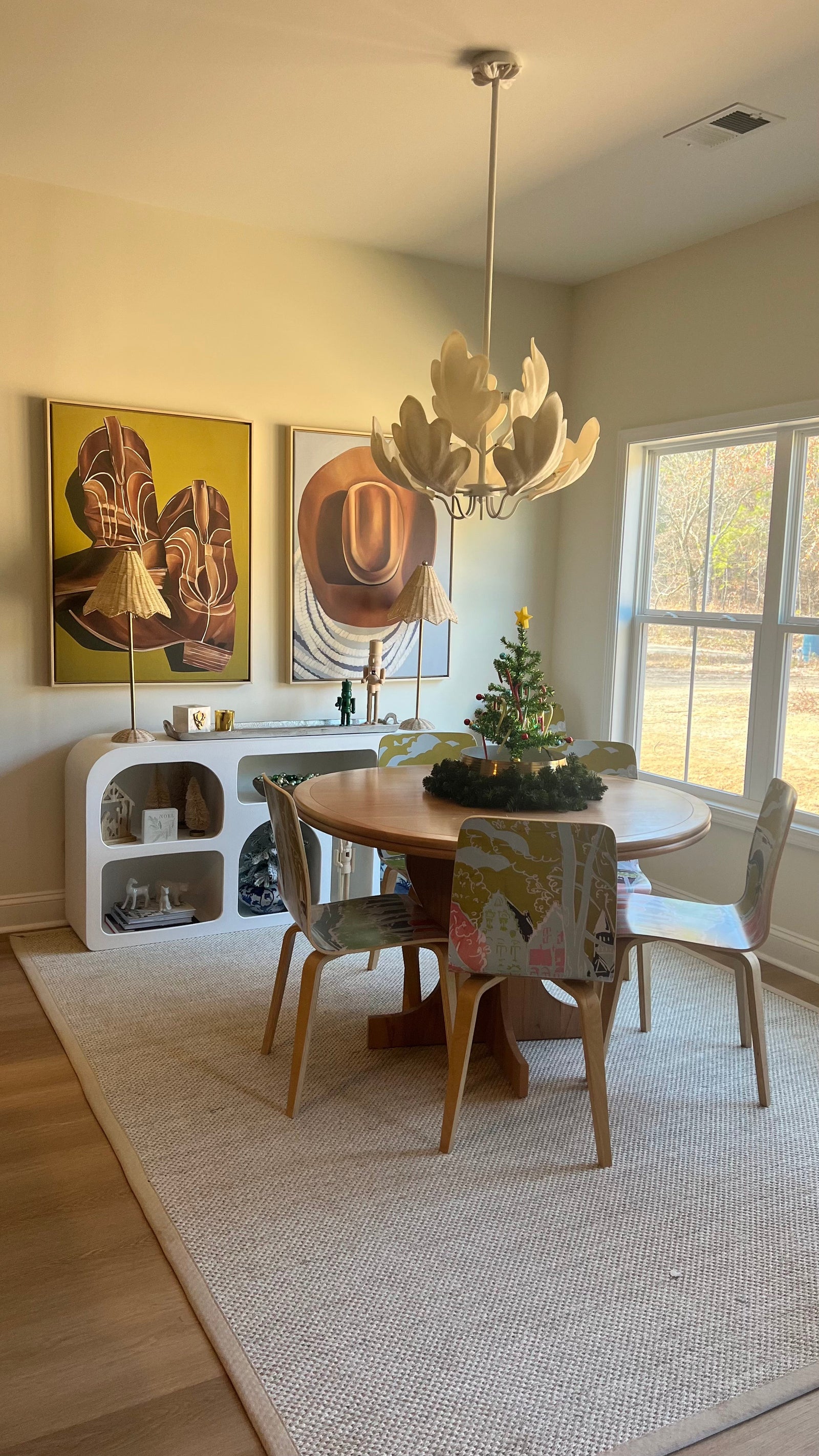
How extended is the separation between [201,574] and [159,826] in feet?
3.31

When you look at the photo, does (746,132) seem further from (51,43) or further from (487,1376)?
(487,1376)

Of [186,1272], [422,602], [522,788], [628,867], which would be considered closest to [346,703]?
[422,602]

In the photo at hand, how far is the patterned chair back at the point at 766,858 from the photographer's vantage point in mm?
2654

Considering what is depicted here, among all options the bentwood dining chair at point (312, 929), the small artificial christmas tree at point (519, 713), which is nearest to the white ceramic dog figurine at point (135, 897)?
the bentwood dining chair at point (312, 929)

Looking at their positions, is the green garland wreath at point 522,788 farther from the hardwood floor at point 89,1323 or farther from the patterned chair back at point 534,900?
the hardwood floor at point 89,1323

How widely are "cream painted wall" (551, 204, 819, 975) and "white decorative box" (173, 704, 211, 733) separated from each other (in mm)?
1890

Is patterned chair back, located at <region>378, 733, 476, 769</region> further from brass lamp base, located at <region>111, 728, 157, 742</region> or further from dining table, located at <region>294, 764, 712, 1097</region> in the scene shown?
brass lamp base, located at <region>111, 728, 157, 742</region>

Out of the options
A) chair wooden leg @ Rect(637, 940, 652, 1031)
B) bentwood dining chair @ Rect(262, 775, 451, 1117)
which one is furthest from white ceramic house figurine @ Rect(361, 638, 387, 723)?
chair wooden leg @ Rect(637, 940, 652, 1031)

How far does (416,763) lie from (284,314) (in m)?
1.96

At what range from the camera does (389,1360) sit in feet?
5.86

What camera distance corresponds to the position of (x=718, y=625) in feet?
13.6

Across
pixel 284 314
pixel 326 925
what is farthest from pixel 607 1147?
pixel 284 314

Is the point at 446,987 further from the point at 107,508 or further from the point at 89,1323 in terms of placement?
the point at 107,508

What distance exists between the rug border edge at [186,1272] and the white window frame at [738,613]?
253 centimetres
